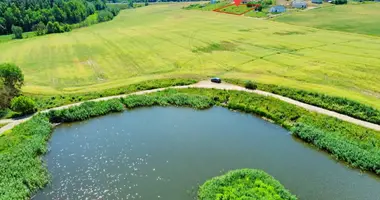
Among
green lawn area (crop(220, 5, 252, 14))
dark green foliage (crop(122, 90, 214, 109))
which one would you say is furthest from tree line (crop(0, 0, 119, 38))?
dark green foliage (crop(122, 90, 214, 109))

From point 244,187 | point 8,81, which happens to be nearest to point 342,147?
point 244,187

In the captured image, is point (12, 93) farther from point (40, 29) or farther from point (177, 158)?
point (40, 29)

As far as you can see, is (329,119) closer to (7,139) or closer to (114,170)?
(114,170)

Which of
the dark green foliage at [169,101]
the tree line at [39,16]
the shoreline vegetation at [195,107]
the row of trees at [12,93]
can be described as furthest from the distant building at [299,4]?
the row of trees at [12,93]

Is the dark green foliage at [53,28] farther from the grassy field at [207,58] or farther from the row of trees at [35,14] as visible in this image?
the grassy field at [207,58]

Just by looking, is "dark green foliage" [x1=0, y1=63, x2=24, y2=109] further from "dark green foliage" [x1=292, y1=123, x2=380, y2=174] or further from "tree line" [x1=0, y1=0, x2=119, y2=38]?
"tree line" [x1=0, y1=0, x2=119, y2=38]

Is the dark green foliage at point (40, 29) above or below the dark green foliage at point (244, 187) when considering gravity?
above
